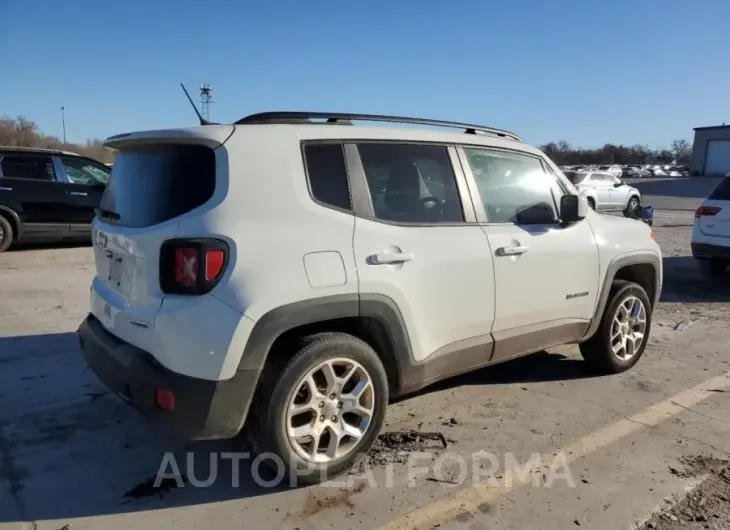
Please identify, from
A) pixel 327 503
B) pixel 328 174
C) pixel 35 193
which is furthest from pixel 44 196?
pixel 327 503

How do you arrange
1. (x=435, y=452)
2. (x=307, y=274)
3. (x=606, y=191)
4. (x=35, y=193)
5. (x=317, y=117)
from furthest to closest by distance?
(x=606, y=191)
(x=35, y=193)
(x=435, y=452)
(x=317, y=117)
(x=307, y=274)

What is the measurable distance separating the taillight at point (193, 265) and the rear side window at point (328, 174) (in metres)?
0.63

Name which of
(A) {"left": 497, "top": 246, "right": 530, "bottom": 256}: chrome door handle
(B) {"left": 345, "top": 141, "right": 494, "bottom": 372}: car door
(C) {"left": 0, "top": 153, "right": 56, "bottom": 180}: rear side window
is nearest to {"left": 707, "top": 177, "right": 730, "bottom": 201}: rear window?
(A) {"left": 497, "top": 246, "right": 530, "bottom": 256}: chrome door handle

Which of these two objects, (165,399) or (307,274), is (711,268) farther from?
(165,399)

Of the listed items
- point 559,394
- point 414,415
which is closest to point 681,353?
point 559,394

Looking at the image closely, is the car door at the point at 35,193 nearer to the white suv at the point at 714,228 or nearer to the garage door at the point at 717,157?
the white suv at the point at 714,228

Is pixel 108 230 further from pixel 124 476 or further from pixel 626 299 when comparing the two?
pixel 626 299

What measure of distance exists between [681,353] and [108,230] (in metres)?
4.98

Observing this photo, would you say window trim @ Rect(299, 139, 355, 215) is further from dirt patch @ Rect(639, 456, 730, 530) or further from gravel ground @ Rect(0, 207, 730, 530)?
dirt patch @ Rect(639, 456, 730, 530)

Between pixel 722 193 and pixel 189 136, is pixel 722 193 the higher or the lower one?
the lower one

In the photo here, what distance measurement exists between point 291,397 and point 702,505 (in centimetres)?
213

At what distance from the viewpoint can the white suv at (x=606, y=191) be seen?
70.7 feet

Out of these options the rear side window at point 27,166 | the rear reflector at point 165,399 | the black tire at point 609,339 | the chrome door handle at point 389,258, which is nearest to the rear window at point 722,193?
the black tire at point 609,339

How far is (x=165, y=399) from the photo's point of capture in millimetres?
2840
